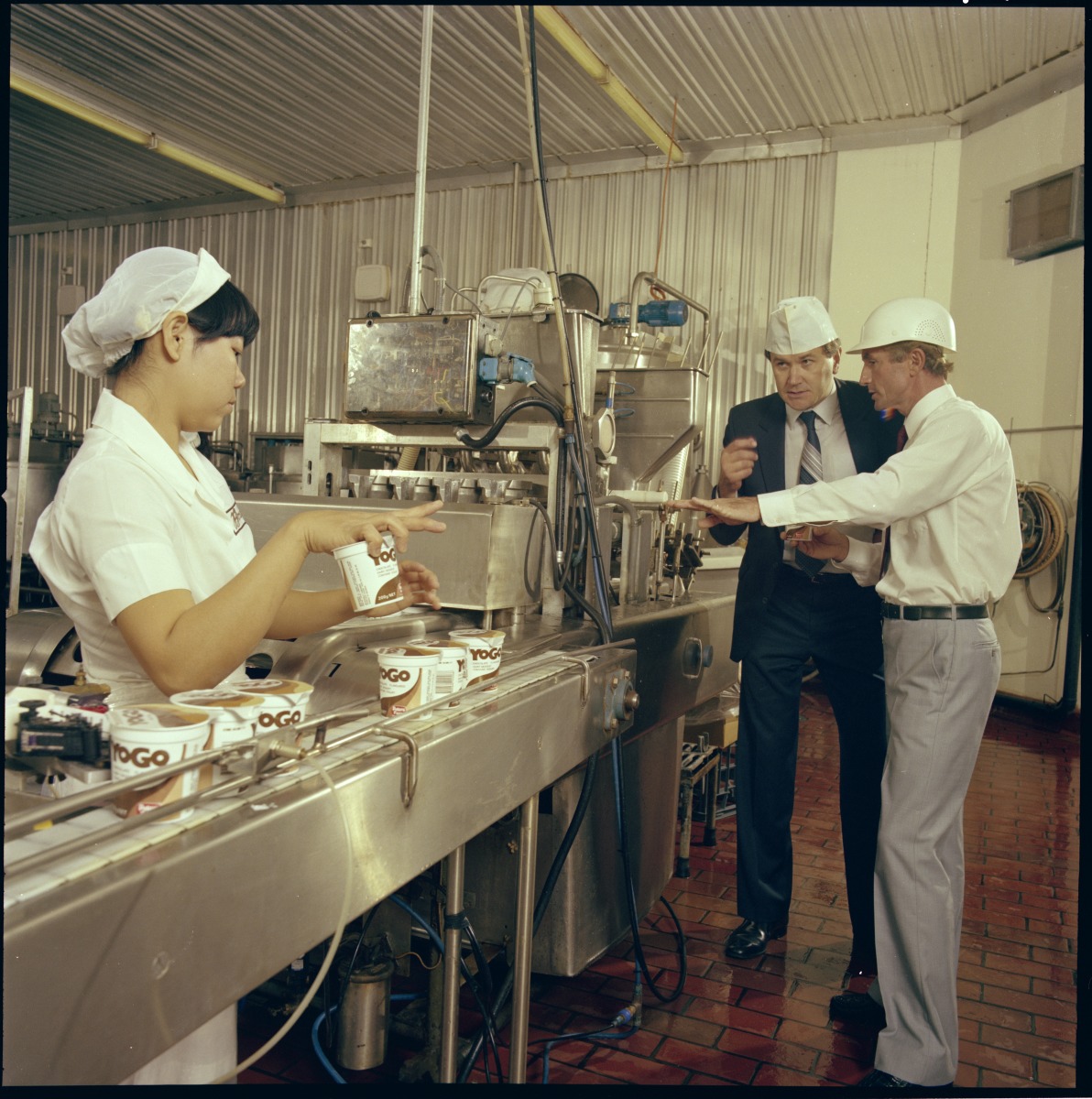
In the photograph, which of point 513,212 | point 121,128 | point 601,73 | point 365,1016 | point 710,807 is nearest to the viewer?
point 365,1016

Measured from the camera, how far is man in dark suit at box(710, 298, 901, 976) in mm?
2498

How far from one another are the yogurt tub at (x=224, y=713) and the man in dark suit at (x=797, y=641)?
177 cm

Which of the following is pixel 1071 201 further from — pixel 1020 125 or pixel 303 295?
pixel 303 295

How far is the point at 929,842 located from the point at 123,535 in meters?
1.65

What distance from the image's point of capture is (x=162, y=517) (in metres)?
1.21

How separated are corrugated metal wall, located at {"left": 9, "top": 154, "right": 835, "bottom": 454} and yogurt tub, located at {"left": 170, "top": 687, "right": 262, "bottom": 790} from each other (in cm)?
571

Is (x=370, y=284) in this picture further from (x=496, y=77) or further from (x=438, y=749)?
(x=438, y=749)

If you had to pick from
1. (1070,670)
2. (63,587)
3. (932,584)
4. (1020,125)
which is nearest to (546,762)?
(63,587)

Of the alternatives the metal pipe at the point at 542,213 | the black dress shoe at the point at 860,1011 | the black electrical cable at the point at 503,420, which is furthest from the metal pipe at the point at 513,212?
the black dress shoe at the point at 860,1011

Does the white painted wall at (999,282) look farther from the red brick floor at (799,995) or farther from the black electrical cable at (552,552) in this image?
the black electrical cable at (552,552)

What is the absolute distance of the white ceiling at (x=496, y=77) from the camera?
4.97m

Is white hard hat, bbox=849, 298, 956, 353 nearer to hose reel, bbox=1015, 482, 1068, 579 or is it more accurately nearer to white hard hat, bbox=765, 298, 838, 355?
white hard hat, bbox=765, 298, 838, 355

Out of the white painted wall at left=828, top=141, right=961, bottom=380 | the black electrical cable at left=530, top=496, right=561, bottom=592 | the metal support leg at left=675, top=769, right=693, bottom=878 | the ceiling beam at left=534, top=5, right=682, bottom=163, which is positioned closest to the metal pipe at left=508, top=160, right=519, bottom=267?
the ceiling beam at left=534, top=5, right=682, bottom=163

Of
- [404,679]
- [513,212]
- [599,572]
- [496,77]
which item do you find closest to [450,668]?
[404,679]
